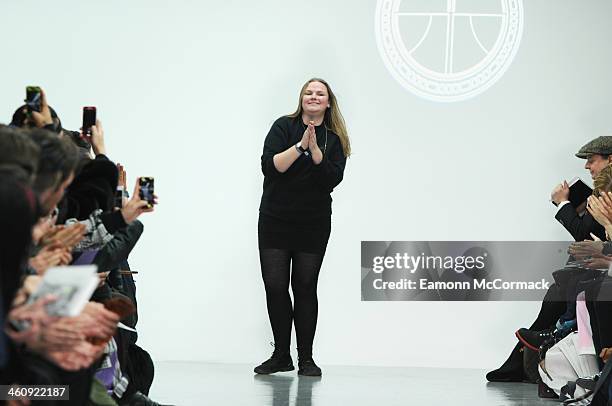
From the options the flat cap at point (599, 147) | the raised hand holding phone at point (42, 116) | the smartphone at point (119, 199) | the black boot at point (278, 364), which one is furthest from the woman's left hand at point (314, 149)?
the raised hand holding phone at point (42, 116)

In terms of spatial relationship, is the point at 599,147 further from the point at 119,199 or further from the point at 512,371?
the point at 119,199

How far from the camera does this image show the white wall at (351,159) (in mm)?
6016

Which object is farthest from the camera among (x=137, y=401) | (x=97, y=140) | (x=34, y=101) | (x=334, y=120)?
(x=334, y=120)

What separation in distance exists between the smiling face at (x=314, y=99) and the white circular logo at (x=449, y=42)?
0.98 metres

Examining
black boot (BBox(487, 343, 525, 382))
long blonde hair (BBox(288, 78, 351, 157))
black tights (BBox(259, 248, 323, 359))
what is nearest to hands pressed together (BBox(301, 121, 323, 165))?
long blonde hair (BBox(288, 78, 351, 157))

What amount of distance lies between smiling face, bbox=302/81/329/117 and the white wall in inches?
34.3

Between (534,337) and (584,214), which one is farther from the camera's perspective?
(534,337)

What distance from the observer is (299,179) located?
5.07 meters

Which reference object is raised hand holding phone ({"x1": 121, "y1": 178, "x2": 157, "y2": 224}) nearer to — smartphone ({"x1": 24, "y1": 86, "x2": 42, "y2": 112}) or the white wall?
smartphone ({"x1": 24, "y1": 86, "x2": 42, "y2": 112})

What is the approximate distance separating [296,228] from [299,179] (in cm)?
23

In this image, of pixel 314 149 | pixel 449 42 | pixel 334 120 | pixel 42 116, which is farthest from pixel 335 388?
pixel 449 42

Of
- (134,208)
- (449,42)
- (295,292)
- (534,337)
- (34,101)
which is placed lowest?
(534,337)

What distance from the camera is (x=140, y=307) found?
605 cm

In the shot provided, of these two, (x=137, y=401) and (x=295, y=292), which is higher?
(x=295, y=292)
